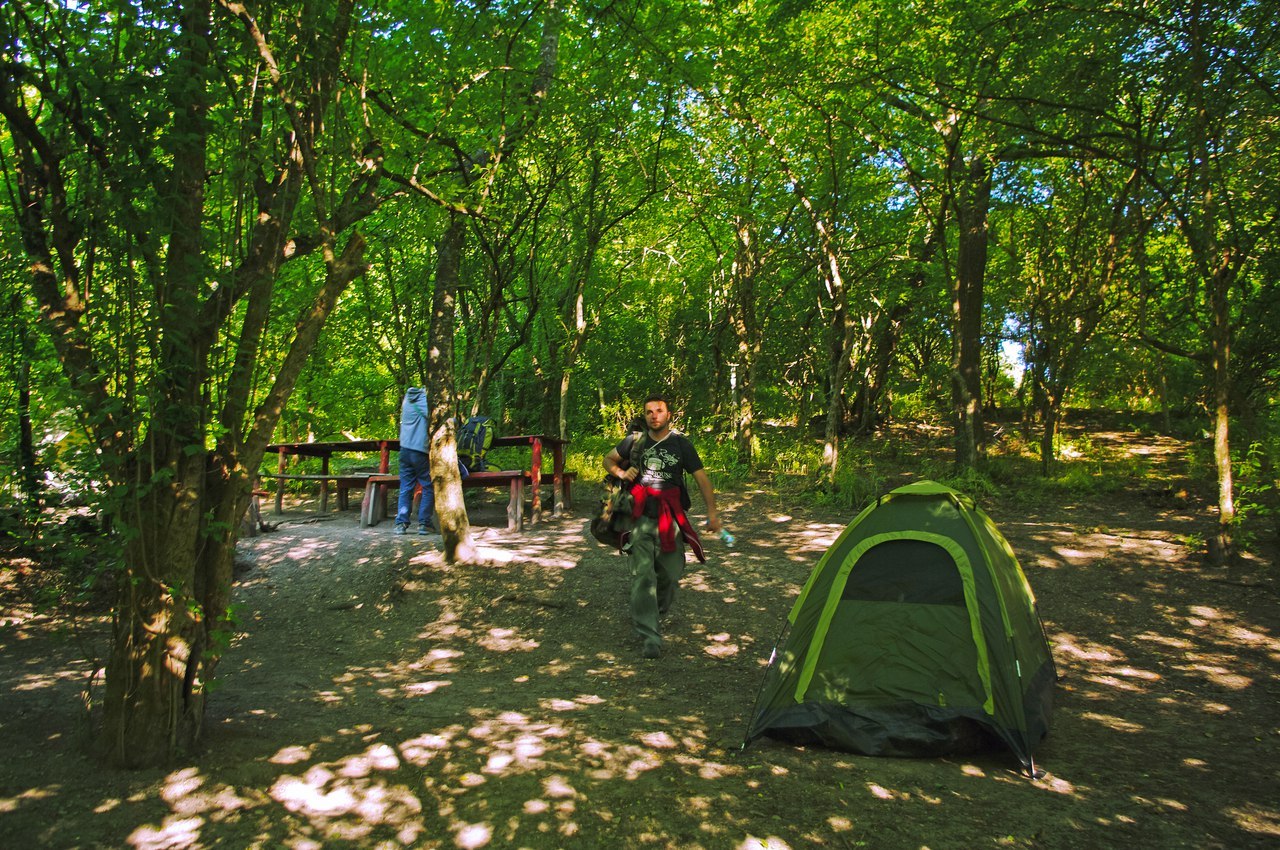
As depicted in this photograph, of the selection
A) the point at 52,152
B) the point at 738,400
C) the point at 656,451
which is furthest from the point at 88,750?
the point at 738,400

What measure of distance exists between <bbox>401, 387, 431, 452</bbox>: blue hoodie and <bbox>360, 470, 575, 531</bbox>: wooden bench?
687mm

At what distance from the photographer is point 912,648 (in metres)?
4.80

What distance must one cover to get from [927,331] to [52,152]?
18289 millimetres

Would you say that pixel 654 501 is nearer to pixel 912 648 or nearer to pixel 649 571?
pixel 649 571

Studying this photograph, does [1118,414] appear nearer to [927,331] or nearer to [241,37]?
[927,331]

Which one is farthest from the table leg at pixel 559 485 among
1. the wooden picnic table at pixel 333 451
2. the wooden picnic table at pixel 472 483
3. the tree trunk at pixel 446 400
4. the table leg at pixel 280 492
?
the table leg at pixel 280 492

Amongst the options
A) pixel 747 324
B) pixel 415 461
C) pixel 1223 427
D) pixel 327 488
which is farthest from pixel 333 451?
pixel 1223 427

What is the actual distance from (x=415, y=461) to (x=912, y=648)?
659cm

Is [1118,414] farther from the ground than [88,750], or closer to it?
farther from the ground

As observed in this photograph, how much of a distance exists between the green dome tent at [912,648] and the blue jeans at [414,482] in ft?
18.9

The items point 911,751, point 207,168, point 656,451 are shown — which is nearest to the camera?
point 207,168

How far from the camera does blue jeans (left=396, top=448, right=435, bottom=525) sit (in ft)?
32.3

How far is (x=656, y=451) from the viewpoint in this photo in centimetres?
640

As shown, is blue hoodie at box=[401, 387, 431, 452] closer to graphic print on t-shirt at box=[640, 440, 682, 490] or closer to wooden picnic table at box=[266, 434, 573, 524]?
wooden picnic table at box=[266, 434, 573, 524]
